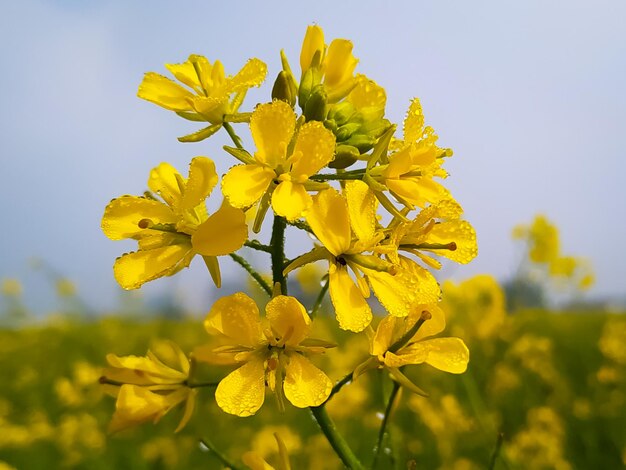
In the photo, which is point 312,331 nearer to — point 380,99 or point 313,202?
point 313,202

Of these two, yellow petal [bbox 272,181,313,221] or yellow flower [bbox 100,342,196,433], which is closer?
yellow petal [bbox 272,181,313,221]

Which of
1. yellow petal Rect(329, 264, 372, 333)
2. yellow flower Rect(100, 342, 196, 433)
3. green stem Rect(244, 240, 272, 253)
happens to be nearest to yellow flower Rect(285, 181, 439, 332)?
yellow petal Rect(329, 264, 372, 333)

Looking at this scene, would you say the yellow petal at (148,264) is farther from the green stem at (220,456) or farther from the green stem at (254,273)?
the green stem at (220,456)

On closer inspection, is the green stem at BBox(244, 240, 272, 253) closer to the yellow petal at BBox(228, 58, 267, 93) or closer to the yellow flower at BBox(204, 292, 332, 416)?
the yellow flower at BBox(204, 292, 332, 416)

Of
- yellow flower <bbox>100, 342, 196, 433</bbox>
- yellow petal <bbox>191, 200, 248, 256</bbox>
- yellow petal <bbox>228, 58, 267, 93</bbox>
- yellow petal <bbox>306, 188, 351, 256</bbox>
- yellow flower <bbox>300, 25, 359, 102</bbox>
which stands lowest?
yellow flower <bbox>100, 342, 196, 433</bbox>

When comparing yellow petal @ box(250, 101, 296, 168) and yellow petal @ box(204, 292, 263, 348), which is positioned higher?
yellow petal @ box(250, 101, 296, 168)

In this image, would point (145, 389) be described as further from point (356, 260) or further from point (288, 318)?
point (356, 260)

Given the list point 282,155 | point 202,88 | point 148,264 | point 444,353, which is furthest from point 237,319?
point 202,88

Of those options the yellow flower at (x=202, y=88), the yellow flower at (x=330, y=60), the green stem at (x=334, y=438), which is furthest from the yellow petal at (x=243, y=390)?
the yellow flower at (x=330, y=60)
